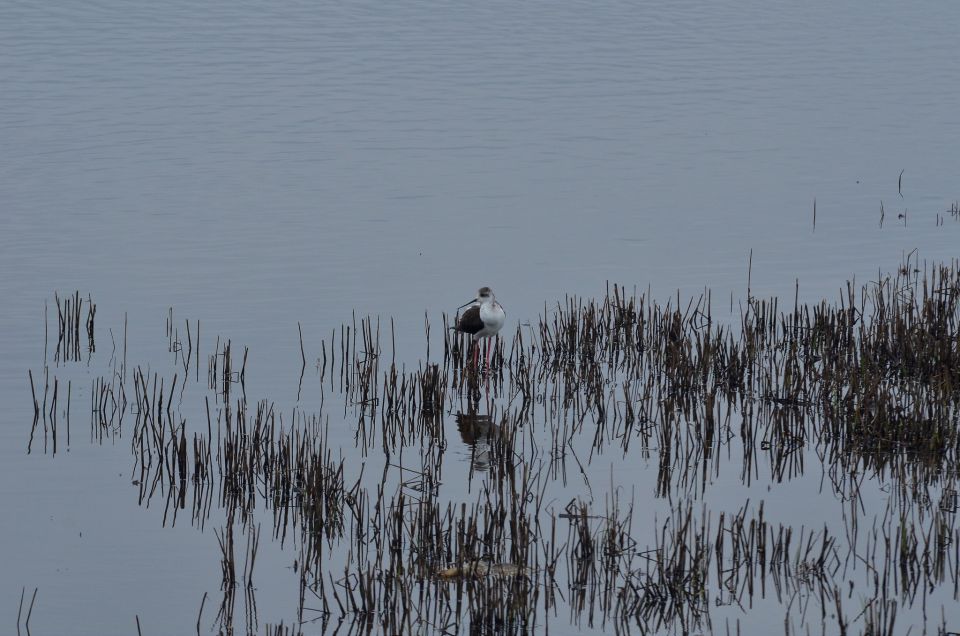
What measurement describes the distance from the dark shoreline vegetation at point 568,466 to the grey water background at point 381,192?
0.28 metres

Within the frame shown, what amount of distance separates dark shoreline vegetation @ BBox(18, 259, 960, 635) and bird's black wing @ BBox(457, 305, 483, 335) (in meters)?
0.28

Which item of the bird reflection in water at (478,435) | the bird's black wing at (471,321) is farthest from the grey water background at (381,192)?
the bird reflection in water at (478,435)

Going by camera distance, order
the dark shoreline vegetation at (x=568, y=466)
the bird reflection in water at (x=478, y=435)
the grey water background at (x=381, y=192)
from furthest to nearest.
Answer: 1. the bird reflection in water at (x=478, y=435)
2. the grey water background at (x=381, y=192)
3. the dark shoreline vegetation at (x=568, y=466)

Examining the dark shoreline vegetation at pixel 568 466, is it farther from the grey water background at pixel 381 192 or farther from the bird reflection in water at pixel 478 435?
the grey water background at pixel 381 192

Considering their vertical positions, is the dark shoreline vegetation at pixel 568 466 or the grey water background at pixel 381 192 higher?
the grey water background at pixel 381 192

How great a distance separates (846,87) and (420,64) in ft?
38.1

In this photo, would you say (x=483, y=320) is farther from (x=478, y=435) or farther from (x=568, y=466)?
(x=568, y=466)

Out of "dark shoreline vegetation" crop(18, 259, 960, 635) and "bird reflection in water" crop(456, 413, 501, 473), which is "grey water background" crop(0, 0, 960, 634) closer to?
"dark shoreline vegetation" crop(18, 259, 960, 635)

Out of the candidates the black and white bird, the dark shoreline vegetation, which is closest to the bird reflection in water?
the dark shoreline vegetation

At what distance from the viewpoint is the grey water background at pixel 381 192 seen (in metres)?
8.95

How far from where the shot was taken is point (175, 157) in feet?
77.4

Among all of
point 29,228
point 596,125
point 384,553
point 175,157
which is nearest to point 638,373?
point 384,553

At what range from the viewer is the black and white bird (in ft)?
38.0

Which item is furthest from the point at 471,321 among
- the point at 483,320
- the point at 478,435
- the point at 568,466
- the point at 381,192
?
the point at 381,192
